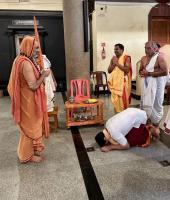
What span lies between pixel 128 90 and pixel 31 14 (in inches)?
185

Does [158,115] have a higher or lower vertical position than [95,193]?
higher

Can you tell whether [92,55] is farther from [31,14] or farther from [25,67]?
[25,67]

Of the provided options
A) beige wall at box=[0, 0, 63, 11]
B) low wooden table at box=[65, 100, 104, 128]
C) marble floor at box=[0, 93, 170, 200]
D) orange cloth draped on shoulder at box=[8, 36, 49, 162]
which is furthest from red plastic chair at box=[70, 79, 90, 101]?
beige wall at box=[0, 0, 63, 11]

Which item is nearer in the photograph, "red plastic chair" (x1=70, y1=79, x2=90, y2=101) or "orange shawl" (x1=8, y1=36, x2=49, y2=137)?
"orange shawl" (x1=8, y1=36, x2=49, y2=137)

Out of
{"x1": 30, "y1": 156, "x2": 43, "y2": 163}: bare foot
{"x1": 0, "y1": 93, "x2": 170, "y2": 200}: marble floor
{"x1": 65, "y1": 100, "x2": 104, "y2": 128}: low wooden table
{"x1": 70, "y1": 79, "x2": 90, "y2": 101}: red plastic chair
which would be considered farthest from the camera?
{"x1": 70, "y1": 79, "x2": 90, "y2": 101}: red plastic chair

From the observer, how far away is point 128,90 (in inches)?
162

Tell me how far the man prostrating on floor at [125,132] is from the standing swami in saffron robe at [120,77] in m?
0.87

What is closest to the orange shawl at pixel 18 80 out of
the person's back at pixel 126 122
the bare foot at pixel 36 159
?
the bare foot at pixel 36 159

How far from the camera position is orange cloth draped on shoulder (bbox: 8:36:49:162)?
2627 mm

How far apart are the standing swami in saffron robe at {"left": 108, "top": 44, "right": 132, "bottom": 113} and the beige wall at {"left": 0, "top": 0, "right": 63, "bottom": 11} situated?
4.30m

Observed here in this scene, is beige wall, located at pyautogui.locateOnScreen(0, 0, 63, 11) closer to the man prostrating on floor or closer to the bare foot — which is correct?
the man prostrating on floor

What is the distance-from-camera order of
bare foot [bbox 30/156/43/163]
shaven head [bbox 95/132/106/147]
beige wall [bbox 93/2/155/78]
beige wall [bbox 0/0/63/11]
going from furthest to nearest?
1. beige wall [bbox 0/0/63/11]
2. beige wall [bbox 93/2/155/78]
3. shaven head [bbox 95/132/106/147]
4. bare foot [bbox 30/156/43/163]

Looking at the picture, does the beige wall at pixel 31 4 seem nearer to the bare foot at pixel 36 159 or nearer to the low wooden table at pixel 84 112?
the low wooden table at pixel 84 112

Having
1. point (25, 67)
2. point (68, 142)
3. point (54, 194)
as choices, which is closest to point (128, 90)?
point (68, 142)
